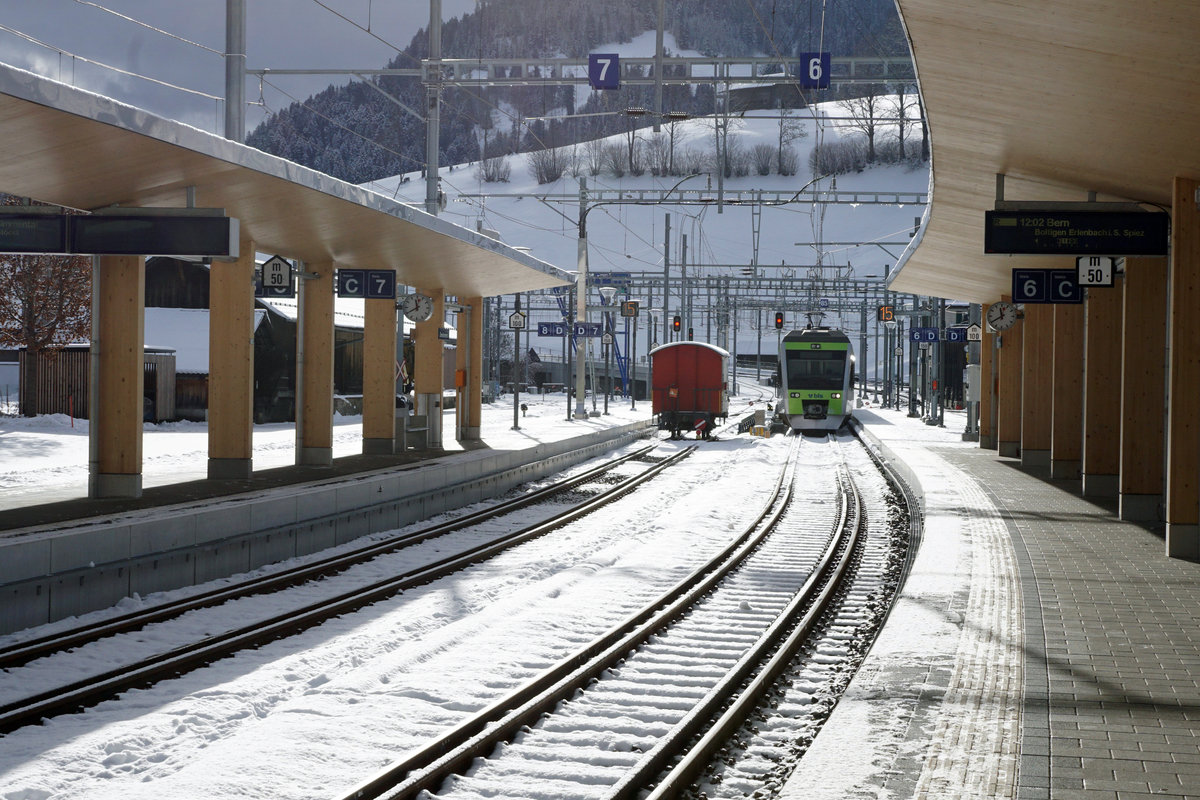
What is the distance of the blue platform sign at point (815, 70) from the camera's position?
17.4 metres

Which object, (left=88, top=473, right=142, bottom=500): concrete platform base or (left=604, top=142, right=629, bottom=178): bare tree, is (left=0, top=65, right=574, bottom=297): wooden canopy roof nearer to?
(left=88, top=473, right=142, bottom=500): concrete platform base

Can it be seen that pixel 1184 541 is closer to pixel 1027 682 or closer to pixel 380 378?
pixel 1027 682

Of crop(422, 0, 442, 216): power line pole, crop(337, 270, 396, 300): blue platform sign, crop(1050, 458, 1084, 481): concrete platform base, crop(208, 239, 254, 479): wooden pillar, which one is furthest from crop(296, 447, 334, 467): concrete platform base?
crop(1050, 458, 1084, 481): concrete platform base

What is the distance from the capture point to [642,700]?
24.5 feet

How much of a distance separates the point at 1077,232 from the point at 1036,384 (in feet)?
34.6

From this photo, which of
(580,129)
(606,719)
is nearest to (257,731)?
(606,719)

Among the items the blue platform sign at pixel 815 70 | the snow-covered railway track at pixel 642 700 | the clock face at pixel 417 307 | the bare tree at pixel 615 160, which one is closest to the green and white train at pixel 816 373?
the clock face at pixel 417 307

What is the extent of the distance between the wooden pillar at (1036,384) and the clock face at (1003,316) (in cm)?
81

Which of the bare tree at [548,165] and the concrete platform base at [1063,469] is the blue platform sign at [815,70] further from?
the bare tree at [548,165]

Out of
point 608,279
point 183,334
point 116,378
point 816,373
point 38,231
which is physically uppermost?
point 608,279

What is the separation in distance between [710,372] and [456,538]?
21.2m

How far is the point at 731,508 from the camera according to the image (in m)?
18.3

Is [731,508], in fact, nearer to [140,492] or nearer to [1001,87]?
[140,492]

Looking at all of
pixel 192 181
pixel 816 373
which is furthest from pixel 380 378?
pixel 816 373
